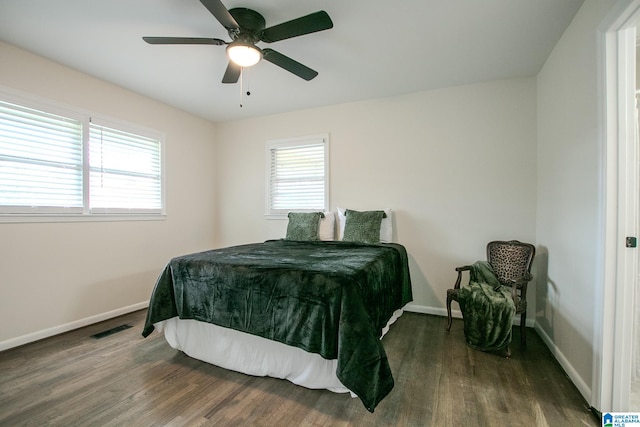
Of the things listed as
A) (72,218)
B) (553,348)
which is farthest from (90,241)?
(553,348)

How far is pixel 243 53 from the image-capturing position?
6.64 feet

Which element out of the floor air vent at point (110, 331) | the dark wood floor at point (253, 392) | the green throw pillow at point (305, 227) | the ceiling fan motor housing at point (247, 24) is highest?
the ceiling fan motor housing at point (247, 24)

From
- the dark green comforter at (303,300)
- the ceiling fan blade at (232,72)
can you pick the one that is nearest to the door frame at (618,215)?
the dark green comforter at (303,300)

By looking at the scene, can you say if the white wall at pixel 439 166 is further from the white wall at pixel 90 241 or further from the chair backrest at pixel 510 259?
the white wall at pixel 90 241

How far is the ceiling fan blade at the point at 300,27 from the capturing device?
1688 mm

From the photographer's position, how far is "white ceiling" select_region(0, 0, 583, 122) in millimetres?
1954

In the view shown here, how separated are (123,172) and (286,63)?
244cm

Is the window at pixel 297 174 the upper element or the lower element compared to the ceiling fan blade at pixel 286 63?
lower

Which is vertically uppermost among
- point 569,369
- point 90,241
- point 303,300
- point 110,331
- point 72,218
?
point 72,218

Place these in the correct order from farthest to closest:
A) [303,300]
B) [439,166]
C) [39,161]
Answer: [439,166] < [39,161] < [303,300]

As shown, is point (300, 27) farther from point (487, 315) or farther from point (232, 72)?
point (487, 315)

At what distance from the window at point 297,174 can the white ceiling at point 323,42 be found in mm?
759

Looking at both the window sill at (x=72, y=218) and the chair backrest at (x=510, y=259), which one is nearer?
the window sill at (x=72, y=218)

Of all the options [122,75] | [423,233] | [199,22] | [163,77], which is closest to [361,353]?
[423,233]
